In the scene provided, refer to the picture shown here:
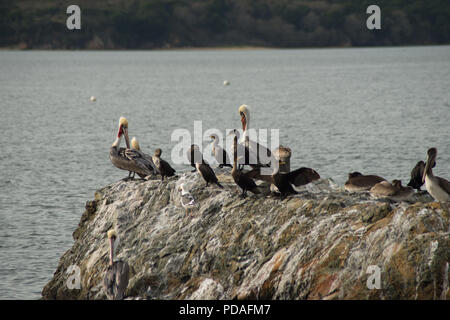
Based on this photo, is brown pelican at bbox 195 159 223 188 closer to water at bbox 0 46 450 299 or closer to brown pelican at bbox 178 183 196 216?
brown pelican at bbox 178 183 196 216

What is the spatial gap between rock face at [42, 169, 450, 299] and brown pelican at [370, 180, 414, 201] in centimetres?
19

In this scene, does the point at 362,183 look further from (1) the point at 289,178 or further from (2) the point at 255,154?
(2) the point at 255,154

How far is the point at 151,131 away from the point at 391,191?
34.7 metres

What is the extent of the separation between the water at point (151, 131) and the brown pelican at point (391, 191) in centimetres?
811

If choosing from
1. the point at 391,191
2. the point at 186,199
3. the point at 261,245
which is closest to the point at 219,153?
the point at 186,199

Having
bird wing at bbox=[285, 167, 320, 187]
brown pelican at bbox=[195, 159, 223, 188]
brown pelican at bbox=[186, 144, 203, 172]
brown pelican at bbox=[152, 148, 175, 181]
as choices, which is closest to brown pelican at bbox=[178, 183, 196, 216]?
brown pelican at bbox=[195, 159, 223, 188]

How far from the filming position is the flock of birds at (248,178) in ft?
41.9

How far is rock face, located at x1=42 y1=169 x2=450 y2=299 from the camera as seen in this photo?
1125 cm

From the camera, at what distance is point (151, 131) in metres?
46.6

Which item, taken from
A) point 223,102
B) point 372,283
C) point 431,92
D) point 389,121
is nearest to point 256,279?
point 372,283

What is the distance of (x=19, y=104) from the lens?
72.4 metres

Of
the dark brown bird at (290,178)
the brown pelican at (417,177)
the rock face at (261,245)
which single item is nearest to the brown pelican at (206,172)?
the rock face at (261,245)

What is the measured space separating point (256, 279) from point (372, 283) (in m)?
1.99

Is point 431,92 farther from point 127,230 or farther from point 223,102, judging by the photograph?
point 127,230
